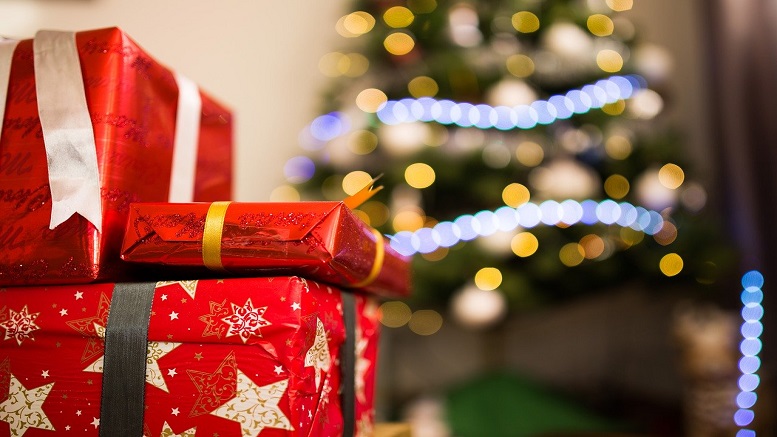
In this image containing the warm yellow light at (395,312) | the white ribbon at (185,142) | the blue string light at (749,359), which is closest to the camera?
the white ribbon at (185,142)

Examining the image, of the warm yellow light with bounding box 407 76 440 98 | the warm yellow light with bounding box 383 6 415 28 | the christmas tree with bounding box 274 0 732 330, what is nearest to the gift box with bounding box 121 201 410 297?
the christmas tree with bounding box 274 0 732 330

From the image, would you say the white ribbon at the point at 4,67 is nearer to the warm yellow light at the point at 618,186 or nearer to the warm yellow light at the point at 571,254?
the warm yellow light at the point at 571,254

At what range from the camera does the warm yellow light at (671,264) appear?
2.00 m

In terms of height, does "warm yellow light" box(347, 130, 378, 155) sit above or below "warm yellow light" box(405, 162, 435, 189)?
above

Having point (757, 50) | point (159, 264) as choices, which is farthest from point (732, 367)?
point (159, 264)

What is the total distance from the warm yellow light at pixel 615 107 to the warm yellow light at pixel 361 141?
2.26 feet

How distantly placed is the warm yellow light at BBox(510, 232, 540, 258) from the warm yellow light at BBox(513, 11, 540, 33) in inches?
25.3

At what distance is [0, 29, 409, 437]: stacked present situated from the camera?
621mm

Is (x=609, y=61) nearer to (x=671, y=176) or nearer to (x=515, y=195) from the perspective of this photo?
(x=671, y=176)

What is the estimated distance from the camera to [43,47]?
28.7 inches

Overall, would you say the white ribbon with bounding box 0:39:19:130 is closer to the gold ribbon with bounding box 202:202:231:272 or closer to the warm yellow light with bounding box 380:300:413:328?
the gold ribbon with bounding box 202:202:231:272

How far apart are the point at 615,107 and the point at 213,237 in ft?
5.67

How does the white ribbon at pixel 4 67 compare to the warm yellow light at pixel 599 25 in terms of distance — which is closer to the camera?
the white ribbon at pixel 4 67

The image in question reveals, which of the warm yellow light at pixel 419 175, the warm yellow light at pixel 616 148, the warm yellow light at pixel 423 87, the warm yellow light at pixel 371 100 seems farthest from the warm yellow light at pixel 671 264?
the warm yellow light at pixel 371 100
